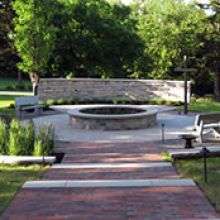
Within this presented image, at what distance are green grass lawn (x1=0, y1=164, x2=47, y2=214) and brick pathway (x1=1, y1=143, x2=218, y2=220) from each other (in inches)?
6.8

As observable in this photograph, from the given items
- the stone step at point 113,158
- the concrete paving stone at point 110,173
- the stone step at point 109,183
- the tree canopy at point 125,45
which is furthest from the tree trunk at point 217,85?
the stone step at point 109,183

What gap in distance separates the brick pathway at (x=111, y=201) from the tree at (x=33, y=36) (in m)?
19.9

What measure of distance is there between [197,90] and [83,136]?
76.2 ft

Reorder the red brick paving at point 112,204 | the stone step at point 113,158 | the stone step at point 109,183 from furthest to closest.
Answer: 1. the stone step at point 113,158
2. the stone step at point 109,183
3. the red brick paving at point 112,204

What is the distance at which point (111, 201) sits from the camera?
9.32m

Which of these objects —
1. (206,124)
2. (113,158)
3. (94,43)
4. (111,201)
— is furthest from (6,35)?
(111,201)

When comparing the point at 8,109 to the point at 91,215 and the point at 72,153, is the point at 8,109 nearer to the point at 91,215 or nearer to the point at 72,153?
the point at 72,153

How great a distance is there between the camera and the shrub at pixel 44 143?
14375 mm

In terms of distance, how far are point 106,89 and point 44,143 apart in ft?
62.8

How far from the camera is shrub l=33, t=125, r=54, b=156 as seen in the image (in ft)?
47.2

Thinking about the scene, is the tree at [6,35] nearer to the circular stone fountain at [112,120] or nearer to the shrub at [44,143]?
the circular stone fountain at [112,120]

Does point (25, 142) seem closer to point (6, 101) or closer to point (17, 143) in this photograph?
point (17, 143)

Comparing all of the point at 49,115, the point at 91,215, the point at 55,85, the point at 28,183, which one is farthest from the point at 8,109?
the point at 91,215

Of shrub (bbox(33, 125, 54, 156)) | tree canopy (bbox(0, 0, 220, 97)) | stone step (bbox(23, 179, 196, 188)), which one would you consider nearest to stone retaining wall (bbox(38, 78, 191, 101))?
tree canopy (bbox(0, 0, 220, 97))
